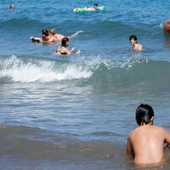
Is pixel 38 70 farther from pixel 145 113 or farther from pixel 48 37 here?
pixel 145 113

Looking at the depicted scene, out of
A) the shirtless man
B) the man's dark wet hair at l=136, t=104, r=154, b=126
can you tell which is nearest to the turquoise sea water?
the shirtless man

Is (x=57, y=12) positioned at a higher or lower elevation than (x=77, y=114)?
higher

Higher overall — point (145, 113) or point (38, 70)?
point (145, 113)

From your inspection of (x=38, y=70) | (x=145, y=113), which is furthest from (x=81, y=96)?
(x=145, y=113)

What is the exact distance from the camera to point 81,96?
29.9 feet

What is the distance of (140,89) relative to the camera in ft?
31.5

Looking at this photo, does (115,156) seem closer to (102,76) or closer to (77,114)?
(77,114)

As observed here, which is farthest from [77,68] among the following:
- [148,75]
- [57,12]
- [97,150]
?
[57,12]

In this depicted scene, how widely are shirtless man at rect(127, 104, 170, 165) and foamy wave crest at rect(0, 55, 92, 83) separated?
6.66 meters

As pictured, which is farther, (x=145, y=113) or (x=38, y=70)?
(x=38, y=70)

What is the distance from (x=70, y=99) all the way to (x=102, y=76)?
8.91 feet

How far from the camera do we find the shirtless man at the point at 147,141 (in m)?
4.56

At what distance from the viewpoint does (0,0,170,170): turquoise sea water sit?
542 cm

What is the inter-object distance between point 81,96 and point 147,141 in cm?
459
